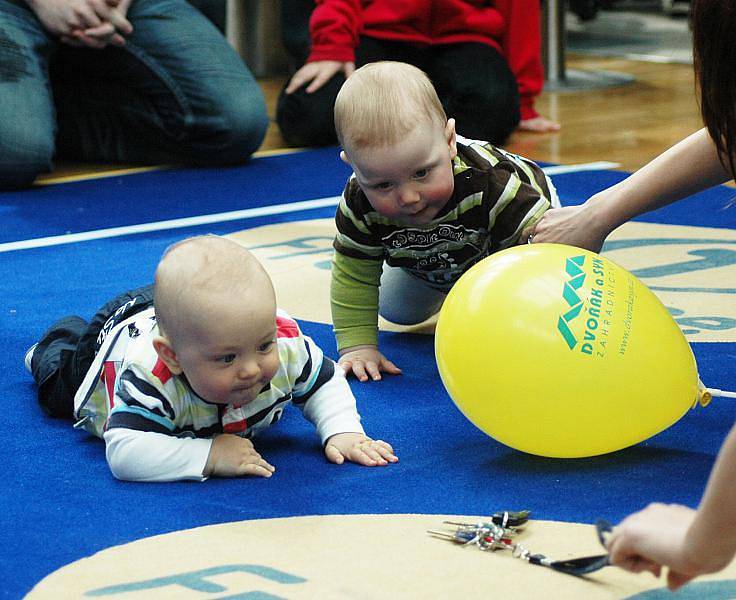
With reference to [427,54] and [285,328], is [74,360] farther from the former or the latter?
[427,54]

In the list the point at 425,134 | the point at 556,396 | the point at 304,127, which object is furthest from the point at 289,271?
the point at 304,127

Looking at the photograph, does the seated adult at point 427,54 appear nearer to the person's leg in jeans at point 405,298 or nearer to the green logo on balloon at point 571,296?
the person's leg in jeans at point 405,298

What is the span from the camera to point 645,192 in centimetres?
142

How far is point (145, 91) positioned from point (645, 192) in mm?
1811

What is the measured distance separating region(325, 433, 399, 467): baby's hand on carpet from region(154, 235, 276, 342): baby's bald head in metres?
0.19

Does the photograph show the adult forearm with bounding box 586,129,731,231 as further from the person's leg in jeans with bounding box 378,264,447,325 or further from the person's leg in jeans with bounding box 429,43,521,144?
the person's leg in jeans with bounding box 429,43,521,144

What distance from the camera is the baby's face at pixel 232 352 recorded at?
119 centimetres

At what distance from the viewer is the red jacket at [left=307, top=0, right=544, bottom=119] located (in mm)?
3086

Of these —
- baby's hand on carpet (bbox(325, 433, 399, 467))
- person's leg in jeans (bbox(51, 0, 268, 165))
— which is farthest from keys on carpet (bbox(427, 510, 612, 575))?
person's leg in jeans (bbox(51, 0, 268, 165))

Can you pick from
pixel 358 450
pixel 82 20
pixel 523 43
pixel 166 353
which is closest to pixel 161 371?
pixel 166 353

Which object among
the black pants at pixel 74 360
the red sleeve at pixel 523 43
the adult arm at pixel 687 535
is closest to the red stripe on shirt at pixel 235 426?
the black pants at pixel 74 360

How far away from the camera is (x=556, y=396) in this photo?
1.18 meters

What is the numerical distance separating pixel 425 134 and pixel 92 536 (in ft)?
2.00

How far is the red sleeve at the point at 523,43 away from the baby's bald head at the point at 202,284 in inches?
87.8
